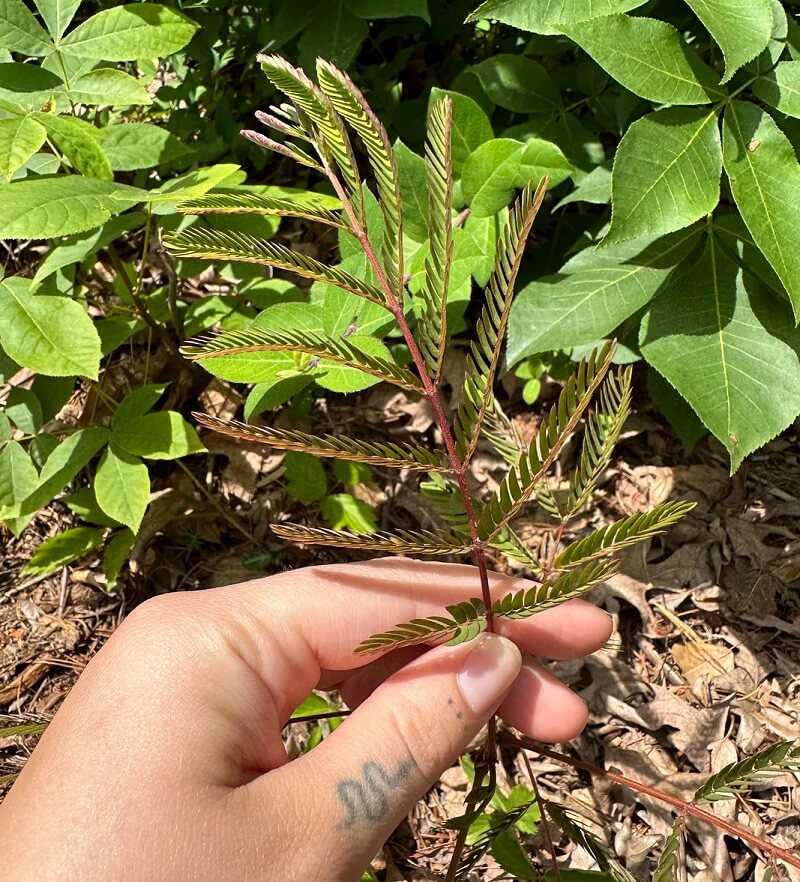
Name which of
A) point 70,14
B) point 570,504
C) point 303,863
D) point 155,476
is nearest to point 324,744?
point 303,863

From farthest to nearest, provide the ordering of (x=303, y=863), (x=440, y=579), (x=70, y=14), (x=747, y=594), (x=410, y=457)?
(x=747, y=594) < (x=70, y=14) < (x=440, y=579) < (x=303, y=863) < (x=410, y=457)

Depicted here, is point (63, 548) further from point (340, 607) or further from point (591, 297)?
point (591, 297)

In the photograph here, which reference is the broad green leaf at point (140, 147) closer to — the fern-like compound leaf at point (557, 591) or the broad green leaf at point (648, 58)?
the broad green leaf at point (648, 58)

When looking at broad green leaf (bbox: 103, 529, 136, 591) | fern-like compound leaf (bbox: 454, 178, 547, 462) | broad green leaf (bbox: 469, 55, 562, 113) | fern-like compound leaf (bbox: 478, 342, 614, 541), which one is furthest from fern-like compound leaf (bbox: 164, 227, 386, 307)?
broad green leaf (bbox: 103, 529, 136, 591)

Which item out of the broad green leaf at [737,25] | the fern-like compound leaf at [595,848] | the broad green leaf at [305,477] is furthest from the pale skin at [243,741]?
the broad green leaf at [737,25]

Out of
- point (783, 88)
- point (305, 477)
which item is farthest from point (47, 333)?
point (783, 88)

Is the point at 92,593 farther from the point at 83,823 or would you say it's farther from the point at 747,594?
the point at 747,594
